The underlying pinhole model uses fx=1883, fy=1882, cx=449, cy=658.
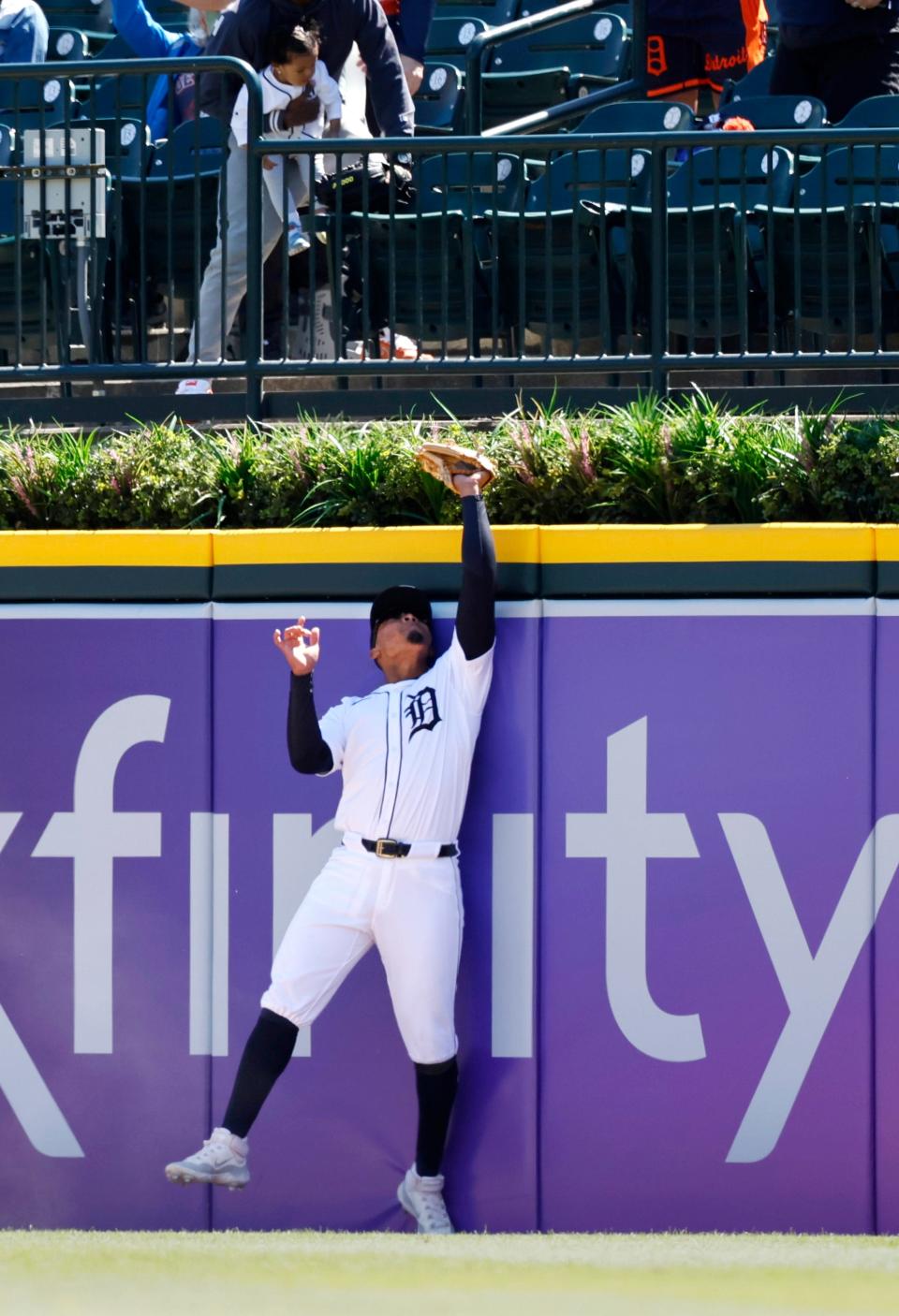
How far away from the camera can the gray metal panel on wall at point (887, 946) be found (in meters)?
6.12

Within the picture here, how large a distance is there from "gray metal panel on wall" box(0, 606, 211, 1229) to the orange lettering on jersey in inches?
224

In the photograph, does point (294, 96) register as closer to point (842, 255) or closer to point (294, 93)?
point (294, 93)

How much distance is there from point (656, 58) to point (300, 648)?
593 centimetres

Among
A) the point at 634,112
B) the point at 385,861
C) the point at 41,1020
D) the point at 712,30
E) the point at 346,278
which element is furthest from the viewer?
the point at 712,30

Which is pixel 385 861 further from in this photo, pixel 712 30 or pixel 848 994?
pixel 712 30

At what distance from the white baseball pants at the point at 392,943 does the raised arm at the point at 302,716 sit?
1.12 ft

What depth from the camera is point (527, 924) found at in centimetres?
627

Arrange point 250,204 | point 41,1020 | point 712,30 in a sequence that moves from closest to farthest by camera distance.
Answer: point 41,1020, point 250,204, point 712,30

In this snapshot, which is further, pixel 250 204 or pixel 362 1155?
pixel 250 204

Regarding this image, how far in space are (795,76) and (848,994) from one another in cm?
565

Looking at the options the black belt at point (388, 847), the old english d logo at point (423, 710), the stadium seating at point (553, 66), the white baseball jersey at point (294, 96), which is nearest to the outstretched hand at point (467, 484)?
the old english d logo at point (423, 710)

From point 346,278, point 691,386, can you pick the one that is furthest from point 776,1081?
point 346,278

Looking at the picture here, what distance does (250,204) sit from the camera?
7371mm

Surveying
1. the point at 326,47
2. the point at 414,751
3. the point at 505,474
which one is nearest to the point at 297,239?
the point at 326,47
